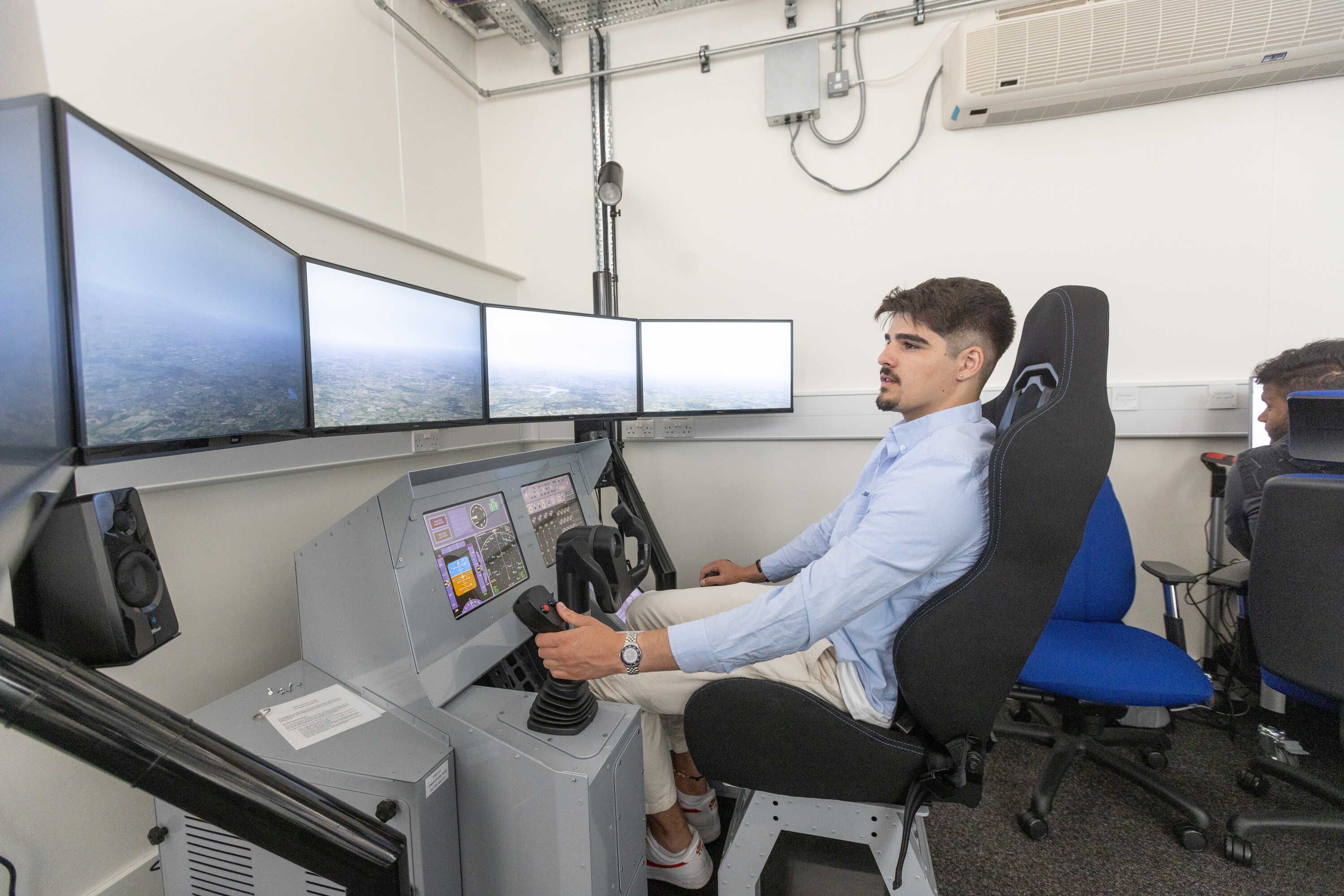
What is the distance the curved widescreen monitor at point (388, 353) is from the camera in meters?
1.18

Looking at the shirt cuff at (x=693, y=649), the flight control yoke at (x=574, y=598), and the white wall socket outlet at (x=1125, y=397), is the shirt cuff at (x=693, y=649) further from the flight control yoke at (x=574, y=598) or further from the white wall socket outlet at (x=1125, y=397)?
the white wall socket outlet at (x=1125, y=397)

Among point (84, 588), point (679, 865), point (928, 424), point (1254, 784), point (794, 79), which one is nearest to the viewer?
point (84, 588)

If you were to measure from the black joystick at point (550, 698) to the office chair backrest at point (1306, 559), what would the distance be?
1.41 metres

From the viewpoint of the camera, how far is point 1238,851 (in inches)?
52.2

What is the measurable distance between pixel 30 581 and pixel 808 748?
3.31ft

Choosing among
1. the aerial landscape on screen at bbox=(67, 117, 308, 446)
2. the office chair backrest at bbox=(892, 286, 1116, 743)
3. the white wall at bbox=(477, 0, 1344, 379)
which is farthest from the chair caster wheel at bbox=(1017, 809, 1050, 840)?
the aerial landscape on screen at bbox=(67, 117, 308, 446)

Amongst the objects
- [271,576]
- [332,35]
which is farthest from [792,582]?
[332,35]

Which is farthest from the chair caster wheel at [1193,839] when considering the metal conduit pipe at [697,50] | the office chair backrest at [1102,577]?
the metal conduit pipe at [697,50]

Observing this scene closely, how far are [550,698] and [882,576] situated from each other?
1.84 ft

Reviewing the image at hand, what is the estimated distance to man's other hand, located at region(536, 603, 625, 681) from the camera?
0.91 meters

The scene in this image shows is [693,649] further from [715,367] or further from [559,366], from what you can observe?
[715,367]

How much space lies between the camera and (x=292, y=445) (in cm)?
149

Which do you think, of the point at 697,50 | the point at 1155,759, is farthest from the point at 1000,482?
the point at 697,50

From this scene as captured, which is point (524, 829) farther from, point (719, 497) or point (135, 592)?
point (719, 497)
